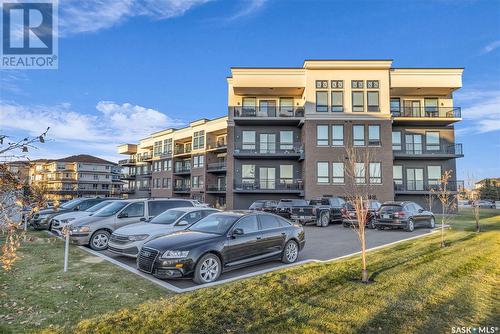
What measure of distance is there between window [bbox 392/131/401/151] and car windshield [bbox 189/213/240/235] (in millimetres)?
28003

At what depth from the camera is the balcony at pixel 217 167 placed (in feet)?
132

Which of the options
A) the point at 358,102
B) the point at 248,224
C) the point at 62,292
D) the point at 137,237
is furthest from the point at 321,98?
the point at 62,292

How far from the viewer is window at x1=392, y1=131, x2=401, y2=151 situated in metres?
32.7

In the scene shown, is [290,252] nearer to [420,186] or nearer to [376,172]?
[376,172]

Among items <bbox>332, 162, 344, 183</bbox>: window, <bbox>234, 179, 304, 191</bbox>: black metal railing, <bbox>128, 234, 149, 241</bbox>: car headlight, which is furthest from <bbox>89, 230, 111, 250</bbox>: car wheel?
<bbox>332, 162, 344, 183</bbox>: window

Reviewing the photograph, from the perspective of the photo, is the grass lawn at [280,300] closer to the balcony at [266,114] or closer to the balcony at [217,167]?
the balcony at [266,114]

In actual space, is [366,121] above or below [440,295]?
above

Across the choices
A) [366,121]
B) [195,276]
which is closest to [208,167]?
[366,121]

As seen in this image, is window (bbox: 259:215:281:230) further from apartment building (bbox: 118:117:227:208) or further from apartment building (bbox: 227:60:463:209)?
apartment building (bbox: 118:117:227:208)

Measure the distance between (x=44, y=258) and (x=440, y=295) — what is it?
10.7m

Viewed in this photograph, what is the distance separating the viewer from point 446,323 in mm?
5090

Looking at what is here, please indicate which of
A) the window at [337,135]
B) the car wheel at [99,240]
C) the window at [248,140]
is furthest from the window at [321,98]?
the car wheel at [99,240]

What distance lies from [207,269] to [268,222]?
2.58 metres

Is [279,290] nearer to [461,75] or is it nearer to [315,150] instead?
[315,150]
